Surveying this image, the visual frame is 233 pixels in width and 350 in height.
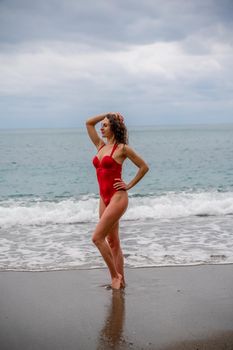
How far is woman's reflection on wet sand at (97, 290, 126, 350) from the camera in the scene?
3.86m

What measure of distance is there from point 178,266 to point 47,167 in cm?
2971

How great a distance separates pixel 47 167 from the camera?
35.5m

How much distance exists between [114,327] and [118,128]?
2.28 metres

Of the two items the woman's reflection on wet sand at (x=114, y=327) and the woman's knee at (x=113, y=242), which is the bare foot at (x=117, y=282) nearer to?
the woman's reflection on wet sand at (x=114, y=327)

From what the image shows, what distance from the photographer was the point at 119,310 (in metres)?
4.73

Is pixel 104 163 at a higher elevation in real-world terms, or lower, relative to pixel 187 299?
higher

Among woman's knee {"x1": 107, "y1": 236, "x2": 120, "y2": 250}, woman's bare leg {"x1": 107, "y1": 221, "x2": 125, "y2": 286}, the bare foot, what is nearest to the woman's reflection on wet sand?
the bare foot

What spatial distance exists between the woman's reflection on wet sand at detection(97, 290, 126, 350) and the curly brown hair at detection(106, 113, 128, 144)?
1878mm

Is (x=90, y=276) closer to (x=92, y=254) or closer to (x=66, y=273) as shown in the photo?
(x=66, y=273)

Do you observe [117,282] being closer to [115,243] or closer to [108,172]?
[115,243]

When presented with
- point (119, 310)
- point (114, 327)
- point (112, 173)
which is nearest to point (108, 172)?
point (112, 173)

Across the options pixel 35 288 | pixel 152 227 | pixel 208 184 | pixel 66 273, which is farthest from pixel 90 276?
pixel 208 184

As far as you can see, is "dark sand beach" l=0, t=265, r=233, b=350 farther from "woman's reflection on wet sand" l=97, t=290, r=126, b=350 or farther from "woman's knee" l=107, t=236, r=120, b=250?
"woman's knee" l=107, t=236, r=120, b=250

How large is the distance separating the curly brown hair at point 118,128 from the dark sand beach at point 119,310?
1.87 metres
